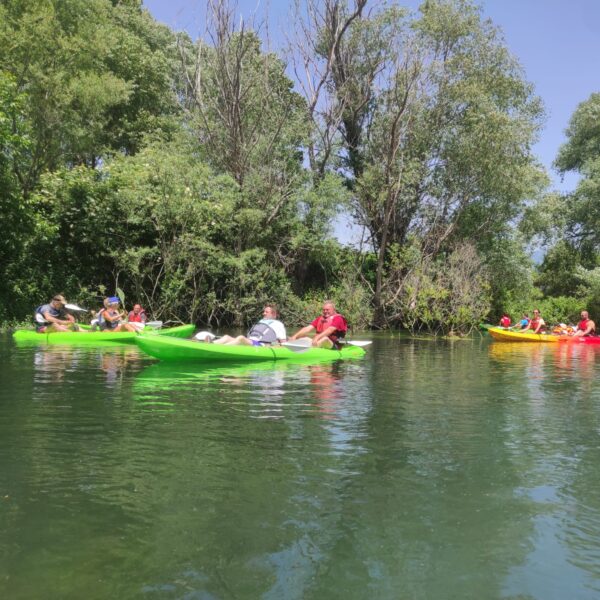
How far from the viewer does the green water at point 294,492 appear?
3.41 meters

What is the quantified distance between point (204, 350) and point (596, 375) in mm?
7395

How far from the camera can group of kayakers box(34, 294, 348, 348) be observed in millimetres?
12087

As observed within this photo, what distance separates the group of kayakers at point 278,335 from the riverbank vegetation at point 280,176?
917 cm

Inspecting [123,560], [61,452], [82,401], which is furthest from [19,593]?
[82,401]

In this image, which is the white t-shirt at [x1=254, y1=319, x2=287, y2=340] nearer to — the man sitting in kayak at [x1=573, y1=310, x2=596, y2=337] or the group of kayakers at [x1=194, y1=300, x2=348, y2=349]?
the group of kayakers at [x1=194, y1=300, x2=348, y2=349]

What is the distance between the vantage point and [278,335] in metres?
12.4

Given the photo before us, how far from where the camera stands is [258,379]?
1007 cm

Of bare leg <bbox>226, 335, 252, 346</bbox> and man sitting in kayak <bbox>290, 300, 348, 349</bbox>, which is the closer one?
bare leg <bbox>226, 335, 252, 346</bbox>

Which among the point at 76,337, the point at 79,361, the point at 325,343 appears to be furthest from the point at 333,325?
the point at 76,337

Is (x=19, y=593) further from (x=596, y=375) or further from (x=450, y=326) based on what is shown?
(x=450, y=326)

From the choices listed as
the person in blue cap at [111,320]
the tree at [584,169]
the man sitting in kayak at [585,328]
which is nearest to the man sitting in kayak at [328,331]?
the person in blue cap at [111,320]

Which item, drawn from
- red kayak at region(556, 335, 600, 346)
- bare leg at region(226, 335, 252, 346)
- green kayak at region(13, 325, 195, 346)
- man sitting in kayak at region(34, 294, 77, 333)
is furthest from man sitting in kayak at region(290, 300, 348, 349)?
red kayak at region(556, 335, 600, 346)

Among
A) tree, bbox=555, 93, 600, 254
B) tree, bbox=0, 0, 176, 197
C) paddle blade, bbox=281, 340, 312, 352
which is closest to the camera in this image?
paddle blade, bbox=281, 340, 312, 352

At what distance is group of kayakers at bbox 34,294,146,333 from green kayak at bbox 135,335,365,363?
15.9 feet
